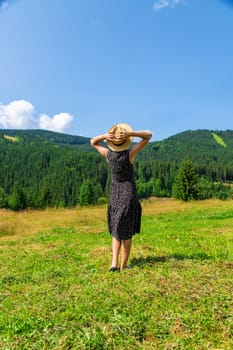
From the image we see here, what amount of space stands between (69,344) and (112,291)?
1495 mm

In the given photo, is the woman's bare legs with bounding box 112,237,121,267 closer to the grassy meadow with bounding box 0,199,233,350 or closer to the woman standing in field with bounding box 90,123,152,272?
the woman standing in field with bounding box 90,123,152,272

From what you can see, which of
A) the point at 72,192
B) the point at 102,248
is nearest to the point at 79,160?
the point at 72,192

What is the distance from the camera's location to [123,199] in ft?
20.1

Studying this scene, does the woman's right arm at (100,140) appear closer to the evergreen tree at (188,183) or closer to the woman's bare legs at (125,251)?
the woman's bare legs at (125,251)

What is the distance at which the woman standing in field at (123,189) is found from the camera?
19.7 feet

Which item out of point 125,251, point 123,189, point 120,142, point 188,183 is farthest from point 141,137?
point 188,183

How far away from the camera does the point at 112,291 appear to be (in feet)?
15.6

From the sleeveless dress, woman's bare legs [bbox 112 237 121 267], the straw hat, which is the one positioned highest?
the straw hat

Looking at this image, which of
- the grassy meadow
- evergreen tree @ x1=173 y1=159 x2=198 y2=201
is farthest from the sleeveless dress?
evergreen tree @ x1=173 y1=159 x2=198 y2=201

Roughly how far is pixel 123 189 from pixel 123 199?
0.70ft

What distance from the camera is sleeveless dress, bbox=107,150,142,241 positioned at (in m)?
6.08

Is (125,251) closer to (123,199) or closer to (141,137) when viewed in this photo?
(123,199)

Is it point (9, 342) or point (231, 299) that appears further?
point (231, 299)

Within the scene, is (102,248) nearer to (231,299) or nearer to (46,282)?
(46,282)
